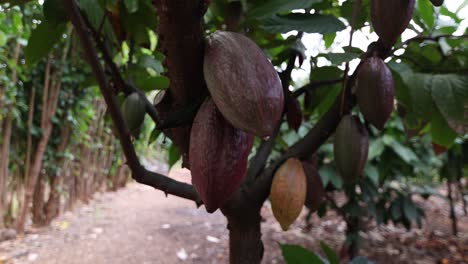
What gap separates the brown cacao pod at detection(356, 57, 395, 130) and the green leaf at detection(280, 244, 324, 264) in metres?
0.23

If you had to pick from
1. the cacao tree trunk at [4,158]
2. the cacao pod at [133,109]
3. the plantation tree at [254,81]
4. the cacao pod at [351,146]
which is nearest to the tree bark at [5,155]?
the cacao tree trunk at [4,158]

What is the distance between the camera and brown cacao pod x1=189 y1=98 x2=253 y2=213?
14.8 inches

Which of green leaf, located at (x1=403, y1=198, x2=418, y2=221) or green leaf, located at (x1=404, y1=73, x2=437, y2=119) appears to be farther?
green leaf, located at (x1=403, y1=198, x2=418, y2=221)

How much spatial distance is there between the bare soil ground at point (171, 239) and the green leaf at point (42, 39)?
179 cm

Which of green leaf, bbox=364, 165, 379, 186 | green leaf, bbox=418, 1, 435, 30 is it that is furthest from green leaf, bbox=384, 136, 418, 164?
green leaf, bbox=418, 1, 435, 30

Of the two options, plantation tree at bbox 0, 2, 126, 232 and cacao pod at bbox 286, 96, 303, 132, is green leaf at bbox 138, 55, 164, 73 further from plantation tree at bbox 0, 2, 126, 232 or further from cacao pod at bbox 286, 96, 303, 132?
plantation tree at bbox 0, 2, 126, 232

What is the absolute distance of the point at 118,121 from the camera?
579 mm

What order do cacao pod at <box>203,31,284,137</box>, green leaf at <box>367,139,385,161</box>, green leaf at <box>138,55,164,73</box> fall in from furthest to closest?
green leaf at <box>367,139,385,161</box> → green leaf at <box>138,55,164,73</box> → cacao pod at <box>203,31,284,137</box>

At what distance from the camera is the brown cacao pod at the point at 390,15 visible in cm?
45

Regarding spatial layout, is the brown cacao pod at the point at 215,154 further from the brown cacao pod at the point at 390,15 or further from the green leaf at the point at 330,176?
the green leaf at the point at 330,176

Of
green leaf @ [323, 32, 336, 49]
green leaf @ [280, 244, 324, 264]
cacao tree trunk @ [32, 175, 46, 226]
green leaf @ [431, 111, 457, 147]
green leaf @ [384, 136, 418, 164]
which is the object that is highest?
green leaf @ [323, 32, 336, 49]

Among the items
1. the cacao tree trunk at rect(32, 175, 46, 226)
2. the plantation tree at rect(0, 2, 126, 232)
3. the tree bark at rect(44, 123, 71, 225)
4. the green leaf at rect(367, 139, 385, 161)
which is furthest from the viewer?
the tree bark at rect(44, 123, 71, 225)

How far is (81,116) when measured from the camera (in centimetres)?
335

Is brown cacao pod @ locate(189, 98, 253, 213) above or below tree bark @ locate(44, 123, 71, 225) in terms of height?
above
